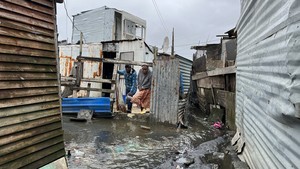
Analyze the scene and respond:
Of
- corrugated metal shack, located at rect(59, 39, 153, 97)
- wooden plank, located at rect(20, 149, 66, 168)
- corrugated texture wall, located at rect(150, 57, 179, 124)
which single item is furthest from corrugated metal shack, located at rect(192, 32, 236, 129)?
wooden plank, located at rect(20, 149, 66, 168)

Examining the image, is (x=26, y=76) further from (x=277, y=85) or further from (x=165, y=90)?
(x=165, y=90)

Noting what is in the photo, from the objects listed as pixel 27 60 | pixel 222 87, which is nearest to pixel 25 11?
pixel 27 60

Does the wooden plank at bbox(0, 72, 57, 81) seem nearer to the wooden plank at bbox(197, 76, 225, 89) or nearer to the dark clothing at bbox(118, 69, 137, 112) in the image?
the dark clothing at bbox(118, 69, 137, 112)

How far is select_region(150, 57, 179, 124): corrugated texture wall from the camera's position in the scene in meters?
8.36

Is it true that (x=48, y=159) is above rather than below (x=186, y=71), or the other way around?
below

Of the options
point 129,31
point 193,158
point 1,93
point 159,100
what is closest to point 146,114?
point 159,100

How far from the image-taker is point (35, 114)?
146 inches

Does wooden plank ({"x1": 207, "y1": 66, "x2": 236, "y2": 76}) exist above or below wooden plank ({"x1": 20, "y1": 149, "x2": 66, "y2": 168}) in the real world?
above

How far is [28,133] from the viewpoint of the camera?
3.54m

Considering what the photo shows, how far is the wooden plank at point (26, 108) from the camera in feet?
10.5

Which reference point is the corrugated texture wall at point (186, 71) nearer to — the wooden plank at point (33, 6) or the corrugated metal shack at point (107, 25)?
the corrugated metal shack at point (107, 25)

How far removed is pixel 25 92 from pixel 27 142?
714mm

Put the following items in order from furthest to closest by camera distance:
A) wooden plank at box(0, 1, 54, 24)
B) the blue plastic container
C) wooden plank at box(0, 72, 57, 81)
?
the blue plastic container, wooden plank at box(0, 1, 54, 24), wooden plank at box(0, 72, 57, 81)

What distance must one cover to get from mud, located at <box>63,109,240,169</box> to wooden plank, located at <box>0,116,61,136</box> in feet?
3.24
